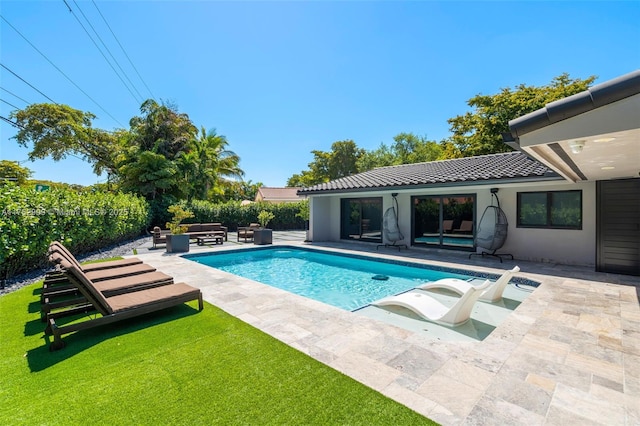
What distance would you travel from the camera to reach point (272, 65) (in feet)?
52.1

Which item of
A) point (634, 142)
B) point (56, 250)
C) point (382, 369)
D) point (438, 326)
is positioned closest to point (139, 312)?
point (56, 250)

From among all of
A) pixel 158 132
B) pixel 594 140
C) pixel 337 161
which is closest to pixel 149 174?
pixel 158 132

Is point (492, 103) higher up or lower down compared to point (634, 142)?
higher up

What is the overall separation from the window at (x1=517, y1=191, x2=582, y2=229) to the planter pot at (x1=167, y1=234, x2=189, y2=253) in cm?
1246

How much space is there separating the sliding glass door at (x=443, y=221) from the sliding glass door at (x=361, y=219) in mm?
1783

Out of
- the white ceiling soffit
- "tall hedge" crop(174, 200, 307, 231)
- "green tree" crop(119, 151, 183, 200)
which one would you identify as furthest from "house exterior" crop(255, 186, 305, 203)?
the white ceiling soffit

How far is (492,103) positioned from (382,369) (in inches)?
1119

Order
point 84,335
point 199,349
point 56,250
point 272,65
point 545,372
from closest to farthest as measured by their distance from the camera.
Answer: point 545,372 < point 199,349 < point 84,335 < point 56,250 < point 272,65

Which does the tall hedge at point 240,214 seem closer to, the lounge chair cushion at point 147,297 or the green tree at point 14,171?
the lounge chair cushion at point 147,297

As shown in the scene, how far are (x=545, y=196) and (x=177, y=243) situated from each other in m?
13.3

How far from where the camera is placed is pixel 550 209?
31.3ft

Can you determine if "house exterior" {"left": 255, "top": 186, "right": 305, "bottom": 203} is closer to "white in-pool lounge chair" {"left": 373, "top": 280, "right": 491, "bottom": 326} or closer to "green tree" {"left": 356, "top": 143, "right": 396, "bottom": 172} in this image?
"green tree" {"left": 356, "top": 143, "right": 396, "bottom": 172}

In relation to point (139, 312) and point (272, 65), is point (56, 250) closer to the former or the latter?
point (139, 312)

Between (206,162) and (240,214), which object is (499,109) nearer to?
(240,214)
